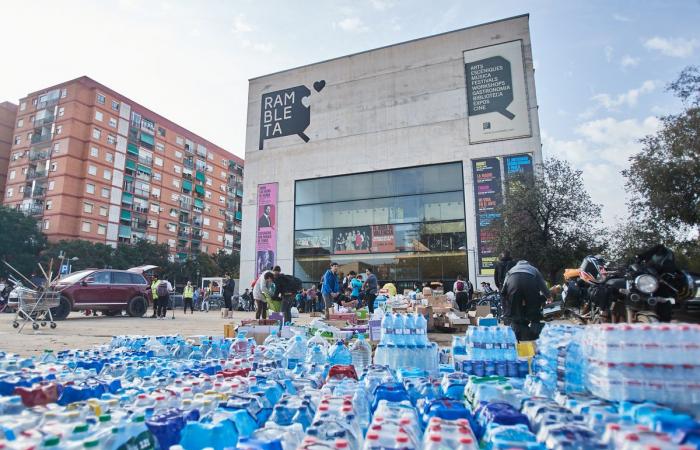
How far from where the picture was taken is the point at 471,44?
26.3m

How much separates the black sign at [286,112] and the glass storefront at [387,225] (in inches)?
206

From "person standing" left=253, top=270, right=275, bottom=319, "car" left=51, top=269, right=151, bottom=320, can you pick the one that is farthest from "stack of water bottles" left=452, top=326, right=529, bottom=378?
"car" left=51, top=269, right=151, bottom=320

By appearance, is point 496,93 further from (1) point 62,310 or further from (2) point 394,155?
(1) point 62,310

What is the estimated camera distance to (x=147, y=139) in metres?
54.7

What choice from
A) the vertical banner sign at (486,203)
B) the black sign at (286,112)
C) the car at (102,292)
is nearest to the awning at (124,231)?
the black sign at (286,112)

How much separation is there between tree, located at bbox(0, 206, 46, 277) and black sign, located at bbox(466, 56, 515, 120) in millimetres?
41926

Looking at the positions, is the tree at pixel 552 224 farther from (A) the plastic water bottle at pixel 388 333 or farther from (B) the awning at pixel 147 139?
(B) the awning at pixel 147 139

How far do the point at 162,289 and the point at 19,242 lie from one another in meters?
32.5

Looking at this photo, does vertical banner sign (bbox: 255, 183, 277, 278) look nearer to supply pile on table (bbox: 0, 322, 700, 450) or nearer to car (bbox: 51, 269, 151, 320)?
car (bbox: 51, 269, 151, 320)

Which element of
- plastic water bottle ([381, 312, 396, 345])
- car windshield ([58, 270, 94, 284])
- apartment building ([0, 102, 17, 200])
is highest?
apartment building ([0, 102, 17, 200])

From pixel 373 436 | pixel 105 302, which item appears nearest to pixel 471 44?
pixel 105 302

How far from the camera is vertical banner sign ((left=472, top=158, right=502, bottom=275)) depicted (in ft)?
73.5

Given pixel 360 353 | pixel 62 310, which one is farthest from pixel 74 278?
pixel 360 353

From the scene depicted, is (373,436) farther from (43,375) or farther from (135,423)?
(43,375)
